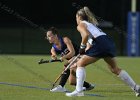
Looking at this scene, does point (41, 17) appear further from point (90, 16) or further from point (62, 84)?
point (90, 16)

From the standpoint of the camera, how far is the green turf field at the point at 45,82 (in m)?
12.4

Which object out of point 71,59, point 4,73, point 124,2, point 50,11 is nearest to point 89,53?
point 71,59

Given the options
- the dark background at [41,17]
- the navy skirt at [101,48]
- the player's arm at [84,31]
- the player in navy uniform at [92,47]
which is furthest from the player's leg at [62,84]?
the dark background at [41,17]

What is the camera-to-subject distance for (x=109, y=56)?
1214cm

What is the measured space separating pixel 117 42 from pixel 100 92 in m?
21.2

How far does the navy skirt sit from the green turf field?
2.67 feet

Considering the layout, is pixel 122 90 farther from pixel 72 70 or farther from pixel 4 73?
pixel 4 73

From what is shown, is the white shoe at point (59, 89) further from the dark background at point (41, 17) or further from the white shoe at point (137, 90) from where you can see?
the dark background at point (41, 17)

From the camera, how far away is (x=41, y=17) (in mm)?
43969

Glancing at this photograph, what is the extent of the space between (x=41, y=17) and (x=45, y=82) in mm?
28205

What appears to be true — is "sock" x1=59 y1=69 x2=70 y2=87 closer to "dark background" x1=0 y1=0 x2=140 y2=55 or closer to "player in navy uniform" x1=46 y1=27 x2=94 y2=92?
"player in navy uniform" x1=46 y1=27 x2=94 y2=92

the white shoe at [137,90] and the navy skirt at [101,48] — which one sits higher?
the navy skirt at [101,48]

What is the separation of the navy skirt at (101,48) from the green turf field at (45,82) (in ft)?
2.67

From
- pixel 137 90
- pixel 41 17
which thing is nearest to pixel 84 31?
pixel 137 90
